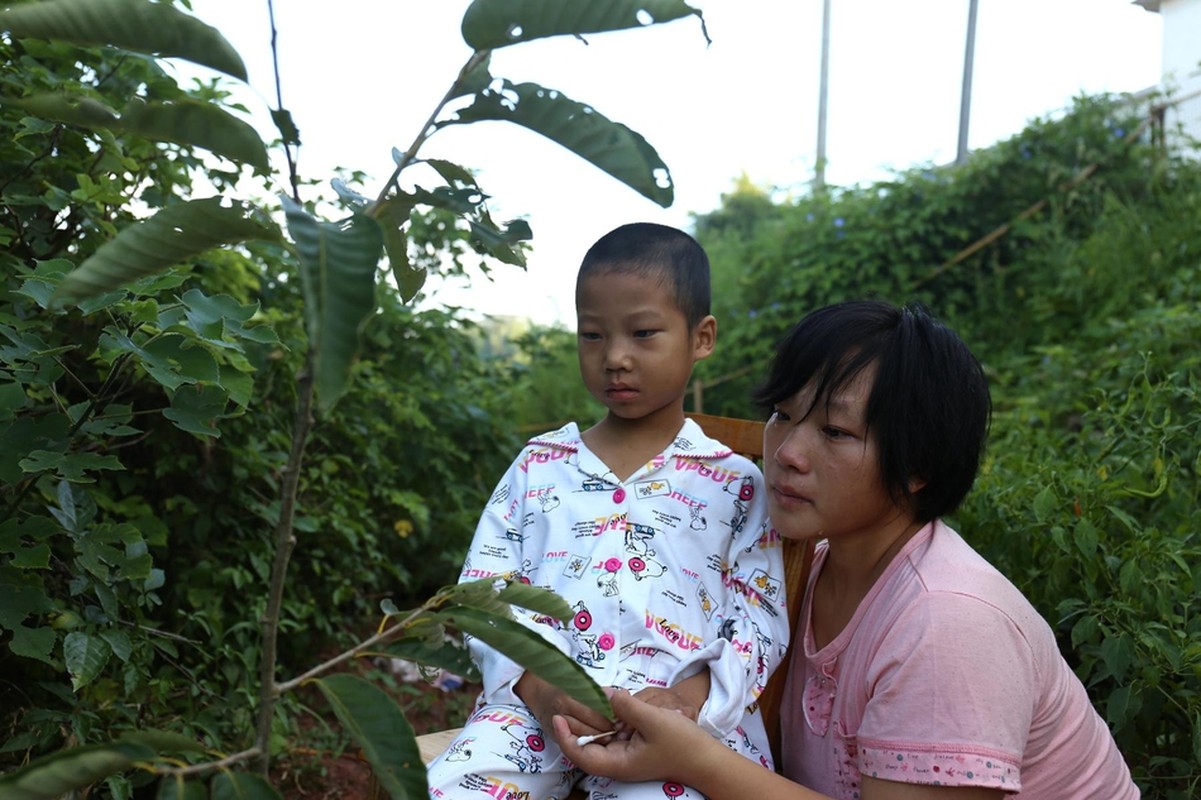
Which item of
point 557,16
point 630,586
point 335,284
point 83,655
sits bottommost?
point 83,655

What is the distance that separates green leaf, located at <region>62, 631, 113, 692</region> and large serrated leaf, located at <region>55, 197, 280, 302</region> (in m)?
1.07

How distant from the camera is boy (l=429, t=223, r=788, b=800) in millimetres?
1787

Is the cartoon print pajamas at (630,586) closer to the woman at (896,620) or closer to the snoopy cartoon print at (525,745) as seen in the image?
the snoopy cartoon print at (525,745)

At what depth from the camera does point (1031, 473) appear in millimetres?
2574

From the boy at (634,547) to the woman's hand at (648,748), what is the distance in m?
0.06

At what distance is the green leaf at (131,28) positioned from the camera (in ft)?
2.88

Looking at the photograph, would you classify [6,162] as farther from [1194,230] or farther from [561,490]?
[1194,230]

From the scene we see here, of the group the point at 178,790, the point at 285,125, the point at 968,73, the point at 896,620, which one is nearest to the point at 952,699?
the point at 896,620

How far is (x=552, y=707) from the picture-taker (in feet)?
5.78

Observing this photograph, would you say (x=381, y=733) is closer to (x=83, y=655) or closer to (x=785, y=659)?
(x=83, y=655)

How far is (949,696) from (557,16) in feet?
3.34

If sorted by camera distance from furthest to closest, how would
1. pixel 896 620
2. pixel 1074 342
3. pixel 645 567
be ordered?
pixel 1074 342, pixel 645 567, pixel 896 620

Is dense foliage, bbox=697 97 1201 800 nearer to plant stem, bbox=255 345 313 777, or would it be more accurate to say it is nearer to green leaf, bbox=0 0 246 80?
plant stem, bbox=255 345 313 777

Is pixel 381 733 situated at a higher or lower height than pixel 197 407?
lower
